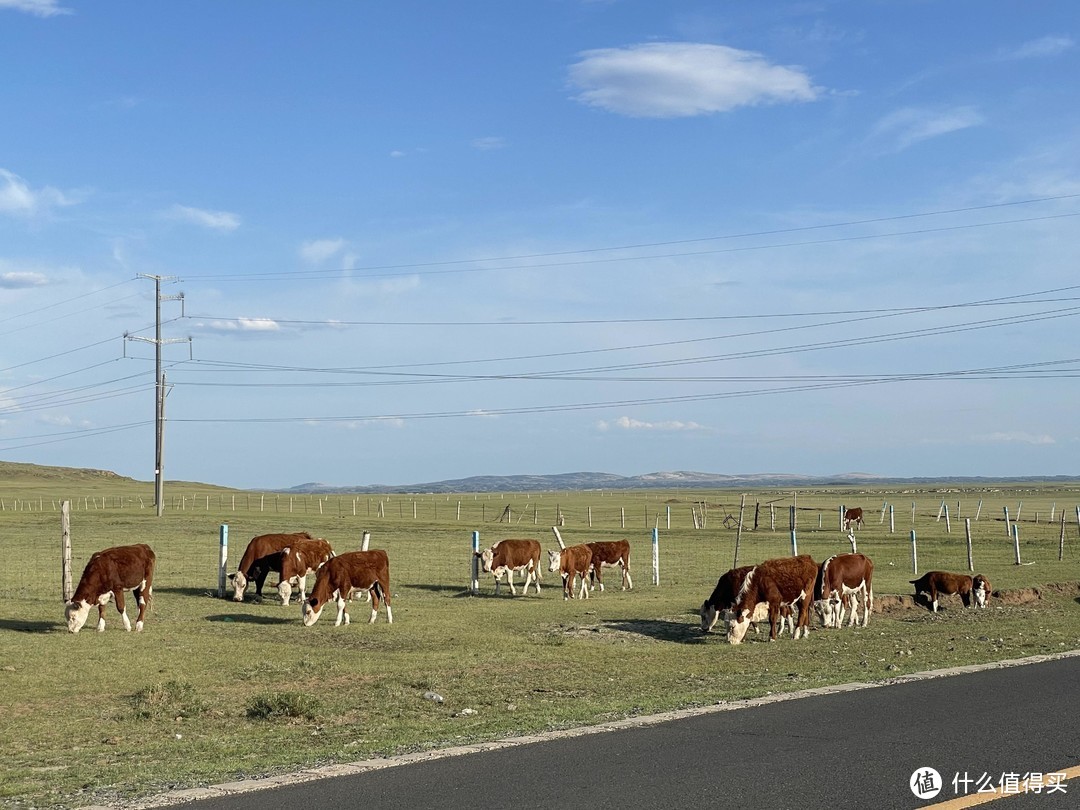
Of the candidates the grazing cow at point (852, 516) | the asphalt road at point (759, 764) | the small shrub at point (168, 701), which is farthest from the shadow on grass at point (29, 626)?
the grazing cow at point (852, 516)

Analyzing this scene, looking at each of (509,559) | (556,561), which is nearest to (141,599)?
(509,559)

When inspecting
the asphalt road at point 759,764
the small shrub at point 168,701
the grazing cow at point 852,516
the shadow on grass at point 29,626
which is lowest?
the small shrub at point 168,701

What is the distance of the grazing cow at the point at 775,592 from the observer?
21656 millimetres

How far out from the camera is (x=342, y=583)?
23.5 metres

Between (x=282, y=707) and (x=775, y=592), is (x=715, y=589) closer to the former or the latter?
(x=775, y=592)

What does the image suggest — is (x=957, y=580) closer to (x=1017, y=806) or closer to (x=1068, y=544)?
(x=1017, y=806)

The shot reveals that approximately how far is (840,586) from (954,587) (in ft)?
17.1

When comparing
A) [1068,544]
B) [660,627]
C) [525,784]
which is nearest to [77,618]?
[660,627]

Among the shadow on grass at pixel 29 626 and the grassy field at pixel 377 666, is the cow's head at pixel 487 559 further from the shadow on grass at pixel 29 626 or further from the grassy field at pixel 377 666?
the shadow on grass at pixel 29 626

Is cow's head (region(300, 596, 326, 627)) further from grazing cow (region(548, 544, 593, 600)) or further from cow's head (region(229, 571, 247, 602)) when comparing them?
grazing cow (region(548, 544, 593, 600))

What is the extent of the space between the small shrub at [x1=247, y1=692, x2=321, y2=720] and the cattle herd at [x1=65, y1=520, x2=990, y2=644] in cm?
853

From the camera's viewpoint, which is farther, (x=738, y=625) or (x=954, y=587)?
(x=954, y=587)

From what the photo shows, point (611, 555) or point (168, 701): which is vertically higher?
point (611, 555)

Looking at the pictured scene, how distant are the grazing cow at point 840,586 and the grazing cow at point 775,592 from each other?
520mm
